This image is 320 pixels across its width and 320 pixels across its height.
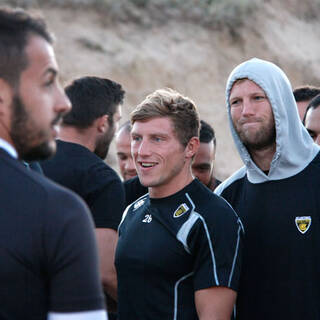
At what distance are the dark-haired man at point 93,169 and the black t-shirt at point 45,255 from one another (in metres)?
2.02

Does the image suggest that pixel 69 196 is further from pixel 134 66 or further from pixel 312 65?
pixel 312 65

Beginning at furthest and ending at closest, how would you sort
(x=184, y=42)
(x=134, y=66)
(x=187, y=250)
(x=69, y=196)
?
(x=184, y=42), (x=134, y=66), (x=187, y=250), (x=69, y=196)

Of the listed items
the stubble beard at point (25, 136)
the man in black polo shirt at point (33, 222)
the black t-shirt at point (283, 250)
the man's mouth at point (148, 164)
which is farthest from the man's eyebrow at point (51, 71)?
the black t-shirt at point (283, 250)

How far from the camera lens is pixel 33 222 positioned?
6.91 ft

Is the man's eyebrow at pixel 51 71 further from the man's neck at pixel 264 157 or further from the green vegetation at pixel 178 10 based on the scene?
the green vegetation at pixel 178 10

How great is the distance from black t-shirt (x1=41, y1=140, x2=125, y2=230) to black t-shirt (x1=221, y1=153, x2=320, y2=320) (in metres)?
0.80

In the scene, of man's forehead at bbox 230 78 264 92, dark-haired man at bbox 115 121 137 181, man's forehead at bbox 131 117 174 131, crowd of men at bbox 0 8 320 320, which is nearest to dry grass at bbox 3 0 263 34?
dark-haired man at bbox 115 121 137 181

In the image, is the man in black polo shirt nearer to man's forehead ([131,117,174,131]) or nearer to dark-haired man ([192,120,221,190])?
man's forehead ([131,117,174,131])

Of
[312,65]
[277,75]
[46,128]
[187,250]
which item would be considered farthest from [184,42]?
[46,128]

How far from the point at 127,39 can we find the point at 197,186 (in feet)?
37.3

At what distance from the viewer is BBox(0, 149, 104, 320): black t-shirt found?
2.09 metres

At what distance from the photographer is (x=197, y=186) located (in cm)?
389

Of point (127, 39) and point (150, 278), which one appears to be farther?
point (127, 39)

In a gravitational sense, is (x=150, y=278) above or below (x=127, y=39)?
below
